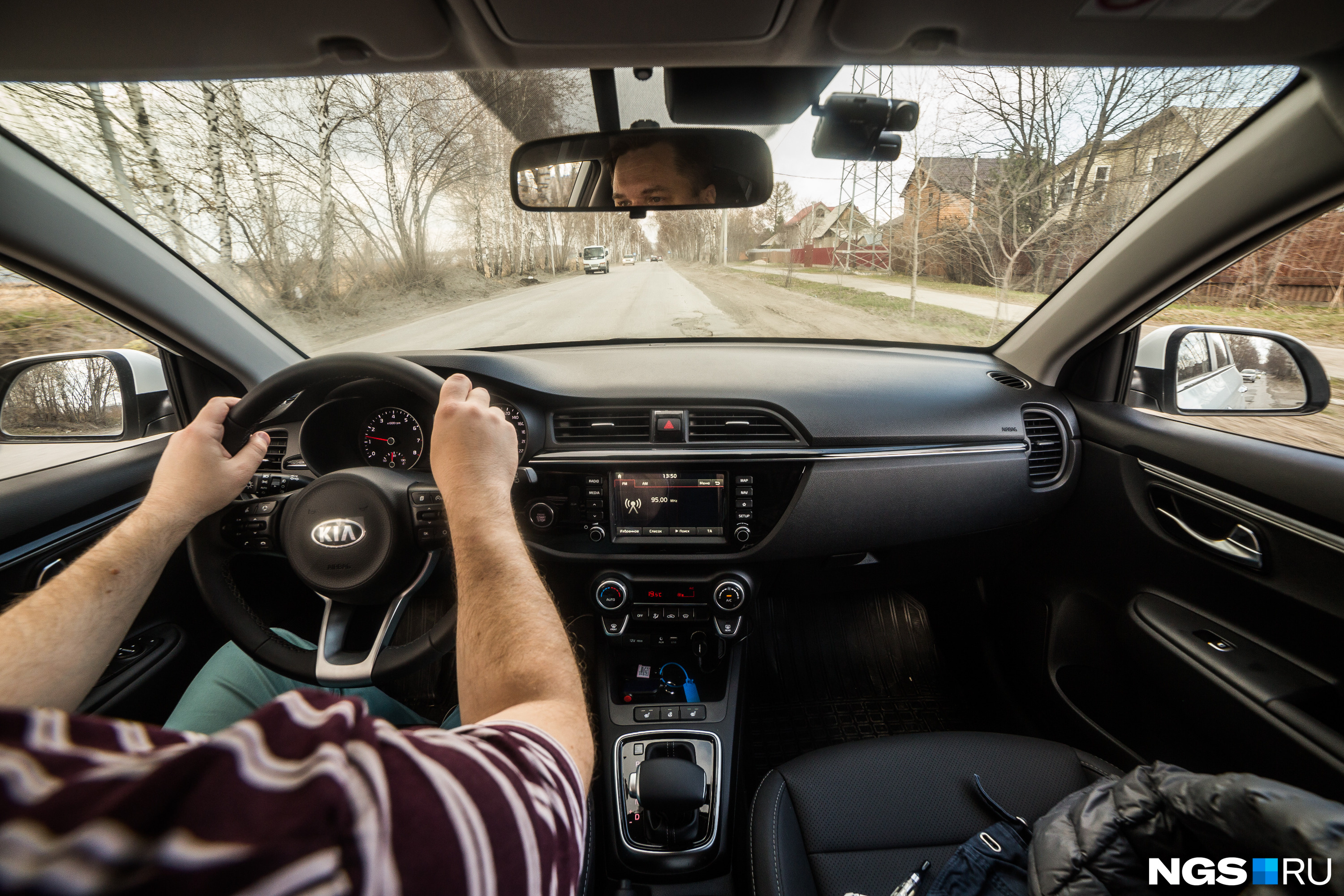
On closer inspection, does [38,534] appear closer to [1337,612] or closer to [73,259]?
[73,259]

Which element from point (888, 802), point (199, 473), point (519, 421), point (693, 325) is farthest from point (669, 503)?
point (199, 473)

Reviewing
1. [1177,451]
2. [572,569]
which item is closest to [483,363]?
[572,569]

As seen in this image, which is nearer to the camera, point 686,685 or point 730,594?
point 730,594

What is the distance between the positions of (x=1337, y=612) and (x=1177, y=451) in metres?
0.67

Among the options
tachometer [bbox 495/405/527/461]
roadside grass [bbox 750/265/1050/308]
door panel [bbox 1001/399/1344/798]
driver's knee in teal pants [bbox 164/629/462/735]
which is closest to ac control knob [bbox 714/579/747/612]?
tachometer [bbox 495/405/527/461]

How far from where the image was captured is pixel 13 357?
2143mm

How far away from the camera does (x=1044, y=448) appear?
8.56 ft

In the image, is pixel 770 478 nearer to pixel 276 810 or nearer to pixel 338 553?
pixel 338 553

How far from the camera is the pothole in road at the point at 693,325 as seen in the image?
10.3 feet

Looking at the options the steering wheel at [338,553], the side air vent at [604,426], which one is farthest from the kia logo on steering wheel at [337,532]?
the side air vent at [604,426]

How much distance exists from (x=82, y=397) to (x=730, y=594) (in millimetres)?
2592

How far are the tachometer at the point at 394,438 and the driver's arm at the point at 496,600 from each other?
→ 0.96 m

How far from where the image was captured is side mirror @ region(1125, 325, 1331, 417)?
82.3 inches

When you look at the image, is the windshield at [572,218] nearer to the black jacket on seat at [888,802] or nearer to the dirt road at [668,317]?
the dirt road at [668,317]
